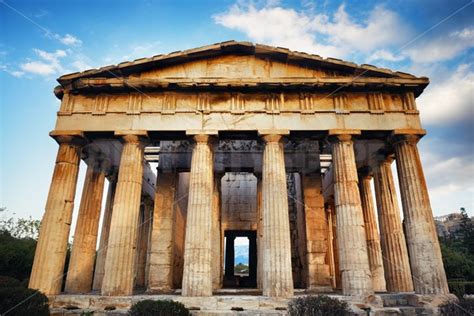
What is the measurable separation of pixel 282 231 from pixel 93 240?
32.8 ft

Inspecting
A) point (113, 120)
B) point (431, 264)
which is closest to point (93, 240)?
point (113, 120)

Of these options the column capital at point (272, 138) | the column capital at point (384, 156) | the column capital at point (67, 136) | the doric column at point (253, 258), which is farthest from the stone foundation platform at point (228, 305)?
the doric column at point (253, 258)

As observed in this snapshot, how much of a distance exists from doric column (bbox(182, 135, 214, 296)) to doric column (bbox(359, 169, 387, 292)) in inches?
363

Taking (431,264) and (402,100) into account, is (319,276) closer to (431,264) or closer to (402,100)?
(431,264)

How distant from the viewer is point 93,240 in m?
16.7

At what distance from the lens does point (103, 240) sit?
19.1 m

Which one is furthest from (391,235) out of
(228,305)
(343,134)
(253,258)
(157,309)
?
(253,258)

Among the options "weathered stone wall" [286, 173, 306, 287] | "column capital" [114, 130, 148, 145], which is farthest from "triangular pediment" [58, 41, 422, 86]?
"weathered stone wall" [286, 173, 306, 287]

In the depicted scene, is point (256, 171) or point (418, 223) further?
point (256, 171)

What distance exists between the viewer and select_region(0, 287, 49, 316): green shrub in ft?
29.0

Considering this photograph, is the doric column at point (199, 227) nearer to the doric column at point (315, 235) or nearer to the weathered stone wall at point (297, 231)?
the doric column at point (315, 235)

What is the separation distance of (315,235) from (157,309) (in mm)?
10663

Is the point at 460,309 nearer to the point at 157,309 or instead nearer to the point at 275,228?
the point at 275,228

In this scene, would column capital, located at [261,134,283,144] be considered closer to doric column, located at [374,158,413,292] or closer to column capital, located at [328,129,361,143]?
column capital, located at [328,129,361,143]
